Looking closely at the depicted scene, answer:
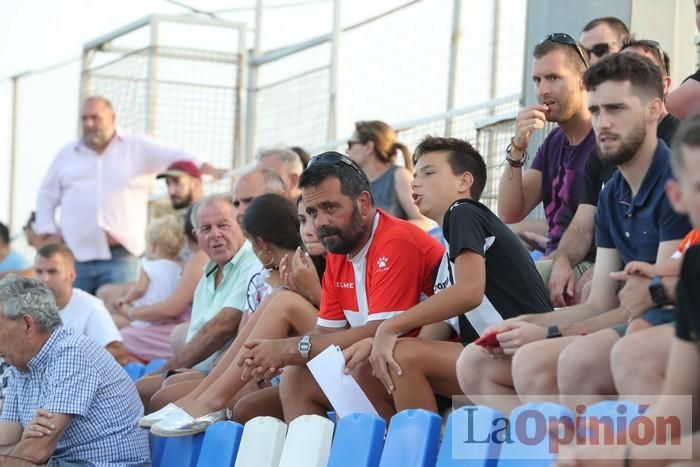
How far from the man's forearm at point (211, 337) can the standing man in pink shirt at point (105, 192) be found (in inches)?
109

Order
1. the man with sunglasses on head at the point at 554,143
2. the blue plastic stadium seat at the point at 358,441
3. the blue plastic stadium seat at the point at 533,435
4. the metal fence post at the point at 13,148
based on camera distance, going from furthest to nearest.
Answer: the metal fence post at the point at 13,148 < the man with sunglasses on head at the point at 554,143 < the blue plastic stadium seat at the point at 358,441 < the blue plastic stadium seat at the point at 533,435

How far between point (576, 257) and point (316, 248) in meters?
1.13

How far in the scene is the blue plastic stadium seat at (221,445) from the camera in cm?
516

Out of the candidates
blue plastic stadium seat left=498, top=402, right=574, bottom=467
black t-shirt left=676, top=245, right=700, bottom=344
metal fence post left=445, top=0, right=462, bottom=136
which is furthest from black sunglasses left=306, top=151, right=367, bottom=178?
metal fence post left=445, top=0, right=462, bottom=136

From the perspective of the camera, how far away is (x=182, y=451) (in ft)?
18.4

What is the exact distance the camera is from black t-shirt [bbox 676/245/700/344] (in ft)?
9.54

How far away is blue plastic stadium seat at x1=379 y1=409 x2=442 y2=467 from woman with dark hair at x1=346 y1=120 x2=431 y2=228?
123 inches

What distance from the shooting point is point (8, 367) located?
20.9 feet

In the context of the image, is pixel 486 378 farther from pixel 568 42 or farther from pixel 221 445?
pixel 568 42

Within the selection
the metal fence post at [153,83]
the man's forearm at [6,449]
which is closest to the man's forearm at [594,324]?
the man's forearm at [6,449]

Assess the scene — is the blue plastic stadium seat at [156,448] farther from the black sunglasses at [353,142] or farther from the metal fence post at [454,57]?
the metal fence post at [454,57]

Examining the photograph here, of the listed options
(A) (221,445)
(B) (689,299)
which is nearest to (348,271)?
(A) (221,445)

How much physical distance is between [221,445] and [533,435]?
1966 millimetres

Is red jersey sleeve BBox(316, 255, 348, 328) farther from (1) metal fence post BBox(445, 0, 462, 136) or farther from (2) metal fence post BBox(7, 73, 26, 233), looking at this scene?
(2) metal fence post BBox(7, 73, 26, 233)
